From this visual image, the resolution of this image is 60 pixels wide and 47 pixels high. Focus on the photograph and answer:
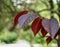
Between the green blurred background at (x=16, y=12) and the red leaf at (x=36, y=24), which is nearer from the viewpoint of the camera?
the red leaf at (x=36, y=24)

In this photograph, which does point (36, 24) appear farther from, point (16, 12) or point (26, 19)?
point (16, 12)

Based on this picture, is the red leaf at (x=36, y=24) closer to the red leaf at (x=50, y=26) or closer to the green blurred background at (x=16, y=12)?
the red leaf at (x=50, y=26)

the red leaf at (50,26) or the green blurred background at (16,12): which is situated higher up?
the green blurred background at (16,12)

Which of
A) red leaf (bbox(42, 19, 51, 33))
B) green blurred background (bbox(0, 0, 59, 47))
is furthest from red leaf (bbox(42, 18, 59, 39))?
green blurred background (bbox(0, 0, 59, 47))

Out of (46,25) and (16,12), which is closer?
(46,25)

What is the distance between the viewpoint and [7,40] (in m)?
4.26

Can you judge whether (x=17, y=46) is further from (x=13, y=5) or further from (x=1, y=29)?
(x=1, y=29)

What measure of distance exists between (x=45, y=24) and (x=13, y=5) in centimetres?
193

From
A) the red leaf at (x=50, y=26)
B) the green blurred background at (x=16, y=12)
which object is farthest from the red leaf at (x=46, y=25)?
the green blurred background at (x=16, y=12)

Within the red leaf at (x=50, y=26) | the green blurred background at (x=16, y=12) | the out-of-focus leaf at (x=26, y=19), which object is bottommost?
the red leaf at (x=50, y=26)

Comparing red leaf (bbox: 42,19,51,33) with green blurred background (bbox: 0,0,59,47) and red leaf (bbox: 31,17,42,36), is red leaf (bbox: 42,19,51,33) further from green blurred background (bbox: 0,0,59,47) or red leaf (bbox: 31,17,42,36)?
green blurred background (bbox: 0,0,59,47)

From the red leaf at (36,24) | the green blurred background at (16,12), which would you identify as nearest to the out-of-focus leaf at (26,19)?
the red leaf at (36,24)

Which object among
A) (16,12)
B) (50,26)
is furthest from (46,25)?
(16,12)

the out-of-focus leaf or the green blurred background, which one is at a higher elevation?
the green blurred background
